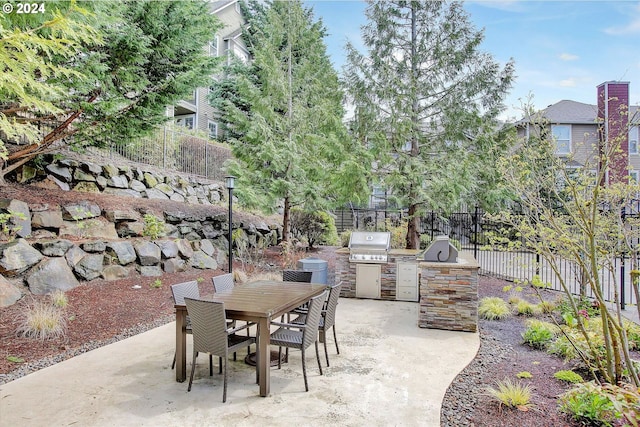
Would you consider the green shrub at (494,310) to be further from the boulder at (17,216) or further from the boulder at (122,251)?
the boulder at (17,216)

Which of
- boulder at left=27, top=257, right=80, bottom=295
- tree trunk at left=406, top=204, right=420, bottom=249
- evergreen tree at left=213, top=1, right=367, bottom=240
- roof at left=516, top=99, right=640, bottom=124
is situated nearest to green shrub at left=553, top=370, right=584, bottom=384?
tree trunk at left=406, top=204, right=420, bottom=249

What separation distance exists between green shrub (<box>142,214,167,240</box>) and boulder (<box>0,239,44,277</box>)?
7.25ft

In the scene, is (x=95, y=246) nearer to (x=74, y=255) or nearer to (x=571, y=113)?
(x=74, y=255)

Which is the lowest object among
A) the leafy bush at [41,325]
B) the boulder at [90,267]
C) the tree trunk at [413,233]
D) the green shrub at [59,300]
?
the leafy bush at [41,325]

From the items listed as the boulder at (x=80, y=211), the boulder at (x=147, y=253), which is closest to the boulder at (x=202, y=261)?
the boulder at (x=147, y=253)

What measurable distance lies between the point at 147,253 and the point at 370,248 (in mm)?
4413

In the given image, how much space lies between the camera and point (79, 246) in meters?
6.21

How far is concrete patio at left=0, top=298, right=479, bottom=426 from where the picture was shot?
271 cm

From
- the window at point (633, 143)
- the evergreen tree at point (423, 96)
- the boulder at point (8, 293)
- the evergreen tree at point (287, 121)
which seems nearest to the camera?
the boulder at point (8, 293)

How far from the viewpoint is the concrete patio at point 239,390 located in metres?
2.71

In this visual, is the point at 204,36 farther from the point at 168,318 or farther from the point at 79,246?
the point at 168,318

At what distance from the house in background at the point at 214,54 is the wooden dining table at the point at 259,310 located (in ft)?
43.5

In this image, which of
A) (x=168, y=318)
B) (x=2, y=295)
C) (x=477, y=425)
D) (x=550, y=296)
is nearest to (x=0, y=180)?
(x=2, y=295)

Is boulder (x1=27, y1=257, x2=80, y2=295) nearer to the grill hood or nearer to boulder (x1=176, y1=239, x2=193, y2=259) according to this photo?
boulder (x1=176, y1=239, x2=193, y2=259)
